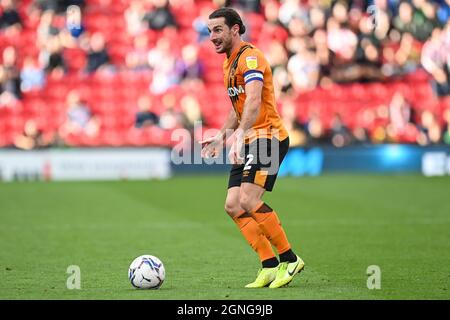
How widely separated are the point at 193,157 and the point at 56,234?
37.5 feet

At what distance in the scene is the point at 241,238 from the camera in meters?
12.2

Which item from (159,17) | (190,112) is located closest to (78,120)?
(190,112)

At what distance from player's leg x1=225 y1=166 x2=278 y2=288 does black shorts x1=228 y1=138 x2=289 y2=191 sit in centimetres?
6

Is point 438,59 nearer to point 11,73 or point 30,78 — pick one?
point 30,78

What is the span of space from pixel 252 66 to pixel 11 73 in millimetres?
18222

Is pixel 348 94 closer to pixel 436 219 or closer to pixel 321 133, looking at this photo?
pixel 321 133

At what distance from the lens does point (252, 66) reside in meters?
7.82

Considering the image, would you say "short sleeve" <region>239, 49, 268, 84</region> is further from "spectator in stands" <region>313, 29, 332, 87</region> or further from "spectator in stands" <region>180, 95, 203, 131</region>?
"spectator in stands" <region>313, 29, 332, 87</region>

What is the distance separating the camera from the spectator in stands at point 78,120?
2466 cm

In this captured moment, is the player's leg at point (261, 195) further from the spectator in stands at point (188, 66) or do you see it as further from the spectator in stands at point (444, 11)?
the spectator in stands at point (444, 11)

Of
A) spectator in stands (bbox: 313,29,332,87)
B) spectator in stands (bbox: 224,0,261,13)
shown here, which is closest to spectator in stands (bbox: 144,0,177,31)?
spectator in stands (bbox: 224,0,261,13)

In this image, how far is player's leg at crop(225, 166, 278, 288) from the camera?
8.00 meters

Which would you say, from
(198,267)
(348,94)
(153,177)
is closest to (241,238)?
(198,267)
